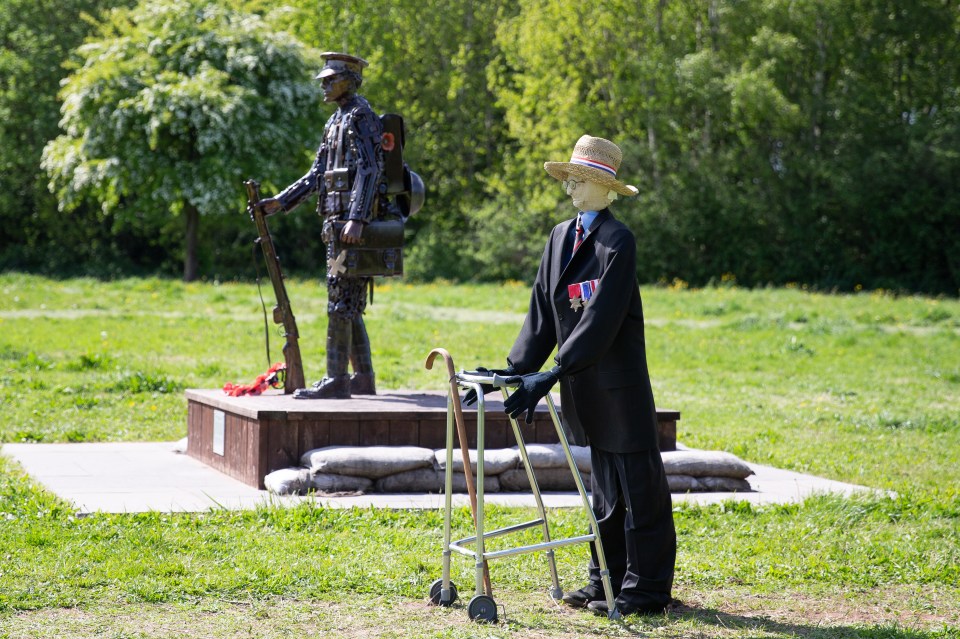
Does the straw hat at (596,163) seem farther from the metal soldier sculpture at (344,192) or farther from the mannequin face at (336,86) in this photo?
the mannequin face at (336,86)

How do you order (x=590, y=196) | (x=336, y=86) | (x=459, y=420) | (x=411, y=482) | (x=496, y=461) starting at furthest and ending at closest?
1. (x=336, y=86)
2. (x=496, y=461)
3. (x=411, y=482)
4. (x=590, y=196)
5. (x=459, y=420)

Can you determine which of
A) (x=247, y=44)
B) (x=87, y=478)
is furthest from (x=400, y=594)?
(x=247, y=44)

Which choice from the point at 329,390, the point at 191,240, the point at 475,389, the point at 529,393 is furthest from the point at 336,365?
the point at 191,240

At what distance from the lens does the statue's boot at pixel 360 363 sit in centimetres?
921

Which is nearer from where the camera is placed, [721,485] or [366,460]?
[366,460]

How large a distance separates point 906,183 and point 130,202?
22.7 meters

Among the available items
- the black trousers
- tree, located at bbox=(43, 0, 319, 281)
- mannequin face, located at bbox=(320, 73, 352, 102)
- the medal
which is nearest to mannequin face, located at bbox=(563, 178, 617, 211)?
the medal

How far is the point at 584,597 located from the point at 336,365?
401 cm

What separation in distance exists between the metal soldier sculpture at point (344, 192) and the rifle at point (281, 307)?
0.11m

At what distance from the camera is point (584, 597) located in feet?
17.6

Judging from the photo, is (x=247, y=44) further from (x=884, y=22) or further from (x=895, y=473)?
(x=895, y=473)

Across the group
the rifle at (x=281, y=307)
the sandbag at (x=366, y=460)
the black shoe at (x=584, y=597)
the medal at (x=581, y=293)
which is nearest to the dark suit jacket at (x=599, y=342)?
the medal at (x=581, y=293)

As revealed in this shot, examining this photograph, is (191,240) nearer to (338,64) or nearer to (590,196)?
(338,64)

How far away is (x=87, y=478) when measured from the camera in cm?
809
